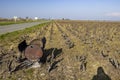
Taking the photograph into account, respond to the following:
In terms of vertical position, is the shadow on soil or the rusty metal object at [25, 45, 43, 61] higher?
the rusty metal object at [25, 45, 43, 61]

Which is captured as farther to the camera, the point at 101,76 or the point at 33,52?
the point at 33,52

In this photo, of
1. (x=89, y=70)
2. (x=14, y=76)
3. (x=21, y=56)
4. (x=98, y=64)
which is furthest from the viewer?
(x=21, y=56)

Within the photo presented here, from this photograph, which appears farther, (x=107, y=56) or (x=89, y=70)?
(x=107, y=56)

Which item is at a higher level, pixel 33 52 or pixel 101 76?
pixel 33 52

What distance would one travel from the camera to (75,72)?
1070 cm

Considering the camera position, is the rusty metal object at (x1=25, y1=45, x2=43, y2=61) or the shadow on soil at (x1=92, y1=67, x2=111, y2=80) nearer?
the shadow on soil at (x1=92, y1=67, x2=111, y2=80)

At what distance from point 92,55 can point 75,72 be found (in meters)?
3.95

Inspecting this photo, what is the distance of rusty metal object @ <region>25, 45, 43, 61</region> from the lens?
1109cm

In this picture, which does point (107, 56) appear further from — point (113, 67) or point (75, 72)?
point (75, 72)

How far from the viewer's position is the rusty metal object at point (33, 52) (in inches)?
437

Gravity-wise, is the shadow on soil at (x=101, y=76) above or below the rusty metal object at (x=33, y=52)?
below

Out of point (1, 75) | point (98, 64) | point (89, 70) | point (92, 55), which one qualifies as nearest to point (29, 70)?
point (1, 75)

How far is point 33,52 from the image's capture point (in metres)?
11.1

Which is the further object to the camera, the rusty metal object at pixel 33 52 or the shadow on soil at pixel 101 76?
the rusty metal object at pixel 33 52
